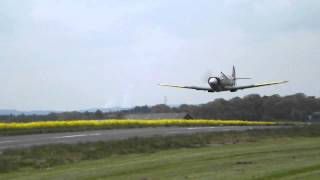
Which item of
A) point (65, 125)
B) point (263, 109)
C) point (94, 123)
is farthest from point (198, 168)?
point (263, 109)

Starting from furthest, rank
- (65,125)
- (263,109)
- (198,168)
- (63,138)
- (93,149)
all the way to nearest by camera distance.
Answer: (263,109) → (65,125) → (63,138) → (93,149) → (198,168)

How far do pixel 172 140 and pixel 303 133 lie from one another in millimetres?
15674

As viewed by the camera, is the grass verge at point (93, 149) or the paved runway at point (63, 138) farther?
the paved runway at point (63, 138)

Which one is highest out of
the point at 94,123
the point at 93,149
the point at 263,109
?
the point at 263,109

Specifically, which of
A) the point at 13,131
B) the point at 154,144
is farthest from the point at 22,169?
the point at 13,131

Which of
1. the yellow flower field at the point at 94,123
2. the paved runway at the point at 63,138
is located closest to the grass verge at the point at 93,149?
the paved runway at the point at 63,138

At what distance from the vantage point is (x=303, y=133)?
4206cm

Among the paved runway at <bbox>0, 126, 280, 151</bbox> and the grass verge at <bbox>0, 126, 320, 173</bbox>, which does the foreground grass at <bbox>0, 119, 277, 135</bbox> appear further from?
the grass verge at <bbox>0, 126, 320, 173</bbox>

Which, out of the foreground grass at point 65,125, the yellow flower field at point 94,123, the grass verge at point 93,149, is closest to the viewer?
the grass verge at point 93,149

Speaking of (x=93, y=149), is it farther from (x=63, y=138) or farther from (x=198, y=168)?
(x=63, y=138)

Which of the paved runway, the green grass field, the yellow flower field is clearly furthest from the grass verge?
the yellow flower field

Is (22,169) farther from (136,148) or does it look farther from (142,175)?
(136,148)

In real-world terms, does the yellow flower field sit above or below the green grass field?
above

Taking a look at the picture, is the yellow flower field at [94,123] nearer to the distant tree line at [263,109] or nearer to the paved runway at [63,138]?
the paved runway at [63,138]
